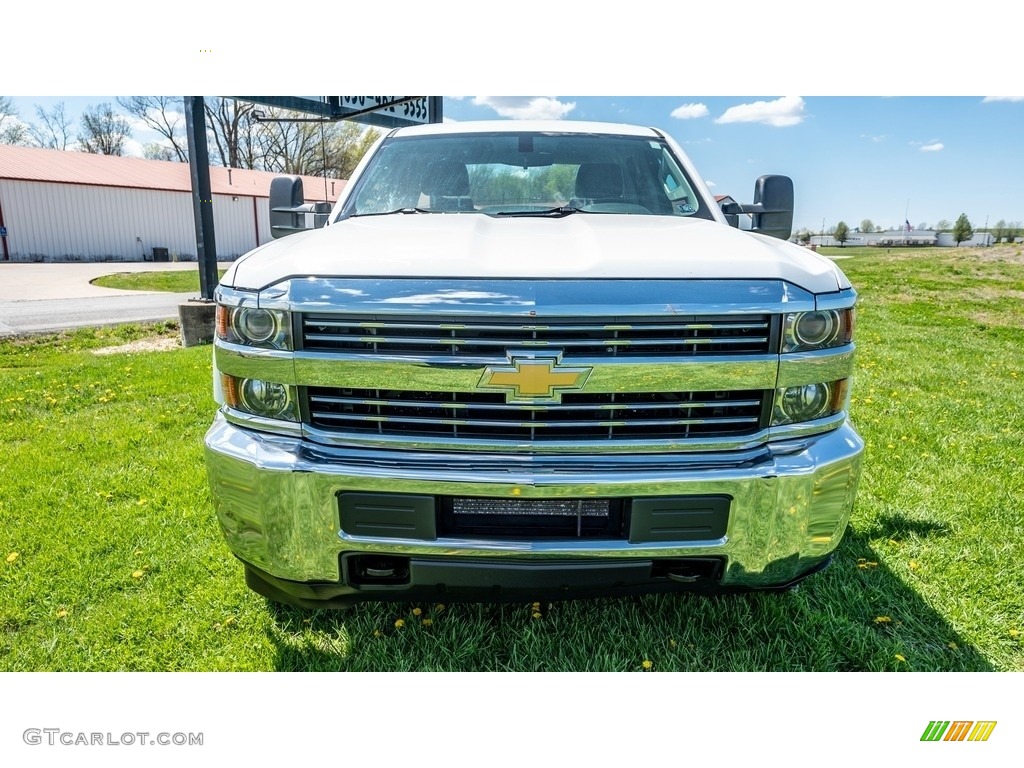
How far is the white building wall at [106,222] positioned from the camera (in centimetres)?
2744

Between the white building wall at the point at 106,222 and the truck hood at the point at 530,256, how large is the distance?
1225 inches

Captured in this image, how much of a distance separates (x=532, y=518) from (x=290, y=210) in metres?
2.11

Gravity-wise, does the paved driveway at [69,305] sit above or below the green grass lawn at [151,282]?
below

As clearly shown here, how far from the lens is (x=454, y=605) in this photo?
8.89ft

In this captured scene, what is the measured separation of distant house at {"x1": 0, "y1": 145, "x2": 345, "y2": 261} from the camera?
90.2 feet

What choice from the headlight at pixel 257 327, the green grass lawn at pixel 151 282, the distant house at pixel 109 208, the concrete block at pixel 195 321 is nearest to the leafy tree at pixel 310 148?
the distant house at pixel 109 208

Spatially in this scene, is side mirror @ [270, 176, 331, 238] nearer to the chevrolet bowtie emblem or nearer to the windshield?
the windshield

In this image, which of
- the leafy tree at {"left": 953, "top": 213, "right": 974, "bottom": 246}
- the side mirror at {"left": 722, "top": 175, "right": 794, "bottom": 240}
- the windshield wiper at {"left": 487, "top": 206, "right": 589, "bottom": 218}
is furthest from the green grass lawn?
the leafy tree at {"left": 953, "top": 213, "right": 974, "bottom": 246}

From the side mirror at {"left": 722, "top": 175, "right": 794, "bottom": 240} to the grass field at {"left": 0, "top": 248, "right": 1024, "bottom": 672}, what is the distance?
160 cm

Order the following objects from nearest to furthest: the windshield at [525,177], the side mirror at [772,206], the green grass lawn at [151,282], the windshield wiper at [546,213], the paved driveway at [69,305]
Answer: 1. the windshield wiper at [546,213]
2. the windshield at [525,177]
3. the side mirror at [772,206]
4. the paved driveway at [69,305]
5. the green grass lawn at [151,282]
